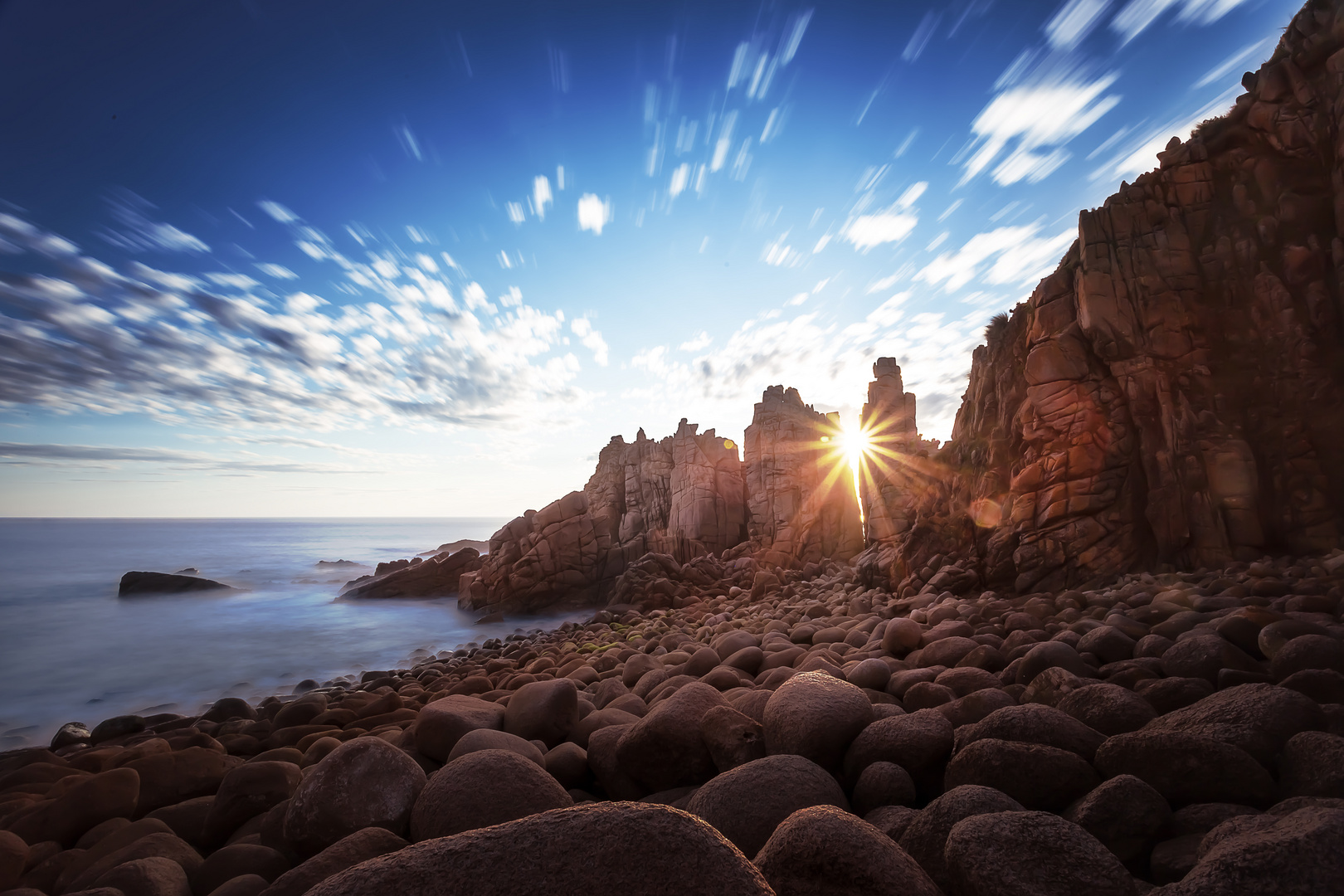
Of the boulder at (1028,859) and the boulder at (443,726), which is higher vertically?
the boulder at (1028,859)

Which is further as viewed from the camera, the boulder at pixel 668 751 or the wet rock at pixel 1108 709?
the boulder at pixel 668 751

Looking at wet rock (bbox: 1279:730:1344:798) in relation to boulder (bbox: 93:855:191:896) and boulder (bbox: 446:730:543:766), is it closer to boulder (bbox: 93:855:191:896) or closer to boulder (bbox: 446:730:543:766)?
boulder (bbox: 446:730:543:766)

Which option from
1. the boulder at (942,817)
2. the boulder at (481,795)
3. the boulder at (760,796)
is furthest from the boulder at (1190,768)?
the boulder at (481,795)

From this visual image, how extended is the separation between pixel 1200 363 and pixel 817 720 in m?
11.3

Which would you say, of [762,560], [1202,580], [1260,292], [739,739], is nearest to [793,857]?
[739,739]

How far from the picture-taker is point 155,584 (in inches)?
1235

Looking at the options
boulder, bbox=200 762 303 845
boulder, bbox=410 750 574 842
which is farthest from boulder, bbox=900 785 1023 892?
boulder, bbox=200 762 303 845

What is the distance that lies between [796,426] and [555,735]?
26010 mm

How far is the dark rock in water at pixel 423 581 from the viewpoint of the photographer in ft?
101

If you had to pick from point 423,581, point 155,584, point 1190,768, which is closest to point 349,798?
point 1190,768

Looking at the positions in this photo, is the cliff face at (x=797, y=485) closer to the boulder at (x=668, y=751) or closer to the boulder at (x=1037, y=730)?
the boulder at (x=668, y=751)

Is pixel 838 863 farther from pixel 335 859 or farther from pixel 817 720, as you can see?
pixel 335 859

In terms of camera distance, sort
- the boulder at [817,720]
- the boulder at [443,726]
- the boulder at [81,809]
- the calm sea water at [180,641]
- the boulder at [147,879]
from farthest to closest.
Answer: the calm sea water at [180,641] < the boulder at [443,726] < the boulder at [81,809] < the boulder at [817,720] < the boulder at [147,879]

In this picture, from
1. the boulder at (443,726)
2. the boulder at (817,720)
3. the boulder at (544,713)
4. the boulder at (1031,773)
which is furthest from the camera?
the boulder at (544,713)
